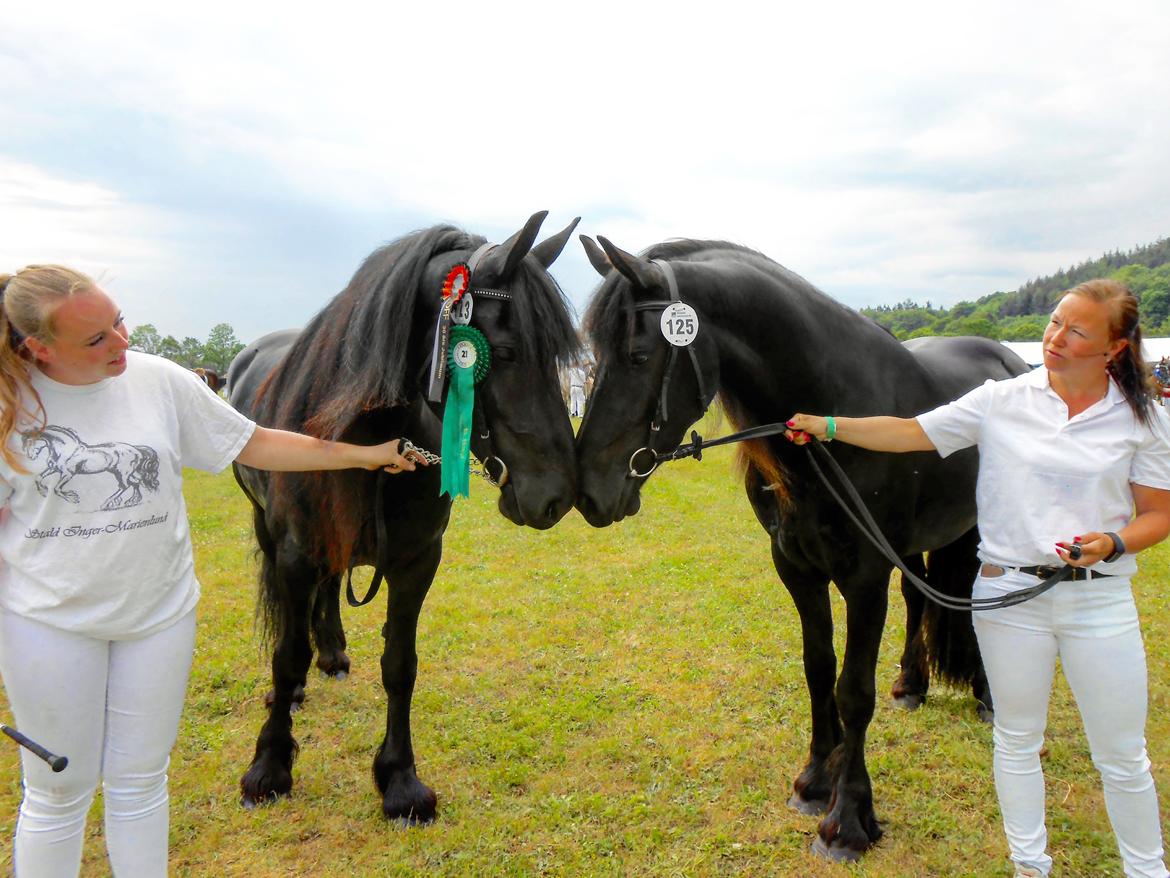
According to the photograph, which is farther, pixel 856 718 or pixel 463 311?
pixel 856 718

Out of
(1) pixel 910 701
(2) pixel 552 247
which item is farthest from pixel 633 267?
(1) pixel 910 701

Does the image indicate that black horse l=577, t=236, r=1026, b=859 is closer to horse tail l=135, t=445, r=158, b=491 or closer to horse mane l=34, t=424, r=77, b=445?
horse tail l=135, t=445, r=158, b=491

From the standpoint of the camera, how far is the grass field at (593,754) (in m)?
2.81

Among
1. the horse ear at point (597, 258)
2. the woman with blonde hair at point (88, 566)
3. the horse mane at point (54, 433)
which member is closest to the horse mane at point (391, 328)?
the horse ear at point (597, 258)

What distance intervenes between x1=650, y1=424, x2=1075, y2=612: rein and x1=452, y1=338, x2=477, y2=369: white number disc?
0.65 meters

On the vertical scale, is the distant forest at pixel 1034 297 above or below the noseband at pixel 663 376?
above

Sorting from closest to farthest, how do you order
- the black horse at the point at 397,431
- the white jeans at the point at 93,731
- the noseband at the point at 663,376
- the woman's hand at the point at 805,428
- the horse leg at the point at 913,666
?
the white jeans at the point at 93,731, the black horse at the point at 397,431, the noseband at the point at 663,376, the woman's hand at the point at 805,428, the horse leg at the point at 913,666

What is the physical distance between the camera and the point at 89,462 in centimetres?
178

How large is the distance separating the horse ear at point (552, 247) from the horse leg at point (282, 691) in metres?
1.57

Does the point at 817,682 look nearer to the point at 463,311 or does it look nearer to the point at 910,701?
the point at 910,701

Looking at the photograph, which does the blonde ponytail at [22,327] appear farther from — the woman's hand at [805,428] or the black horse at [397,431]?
the woman's hand at [805,428]

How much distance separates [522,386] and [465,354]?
0.64ft

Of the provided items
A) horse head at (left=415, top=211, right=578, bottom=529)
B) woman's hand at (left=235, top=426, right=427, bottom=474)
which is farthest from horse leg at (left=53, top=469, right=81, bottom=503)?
horse head at (left=415, top=211, right=578, bottom=529)

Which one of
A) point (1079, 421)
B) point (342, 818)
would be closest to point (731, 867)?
point (342, 818)
